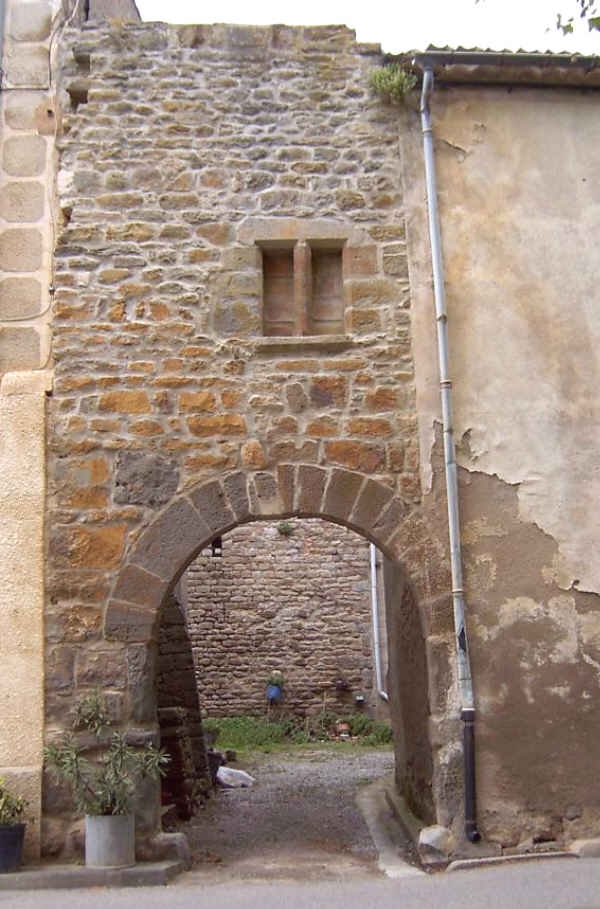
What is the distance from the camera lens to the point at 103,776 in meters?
5.74

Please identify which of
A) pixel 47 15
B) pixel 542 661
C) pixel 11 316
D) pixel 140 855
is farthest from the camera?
pixel 47 15

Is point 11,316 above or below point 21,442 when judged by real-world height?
above

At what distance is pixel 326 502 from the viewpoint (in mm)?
6297

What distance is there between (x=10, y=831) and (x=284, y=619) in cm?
1005

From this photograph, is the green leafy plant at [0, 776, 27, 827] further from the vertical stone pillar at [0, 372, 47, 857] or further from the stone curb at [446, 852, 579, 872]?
the stone curb at [446, 852, 579, 872]

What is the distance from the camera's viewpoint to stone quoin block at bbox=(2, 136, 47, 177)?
681 cm

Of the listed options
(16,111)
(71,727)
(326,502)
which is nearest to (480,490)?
(326,502)

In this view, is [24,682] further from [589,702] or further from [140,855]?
[589,702]

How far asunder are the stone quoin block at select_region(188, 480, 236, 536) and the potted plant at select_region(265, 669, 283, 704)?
916cm

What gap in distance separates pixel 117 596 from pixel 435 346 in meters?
2.60

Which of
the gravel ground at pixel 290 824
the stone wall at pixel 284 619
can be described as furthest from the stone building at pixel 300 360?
the stone wall at pixel 284 619

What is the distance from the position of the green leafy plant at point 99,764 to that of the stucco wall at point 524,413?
204cm

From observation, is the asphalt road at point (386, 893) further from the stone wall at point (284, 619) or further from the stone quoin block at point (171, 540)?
the stone wall at point (284, 619)

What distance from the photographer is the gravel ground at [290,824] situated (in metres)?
6.29
